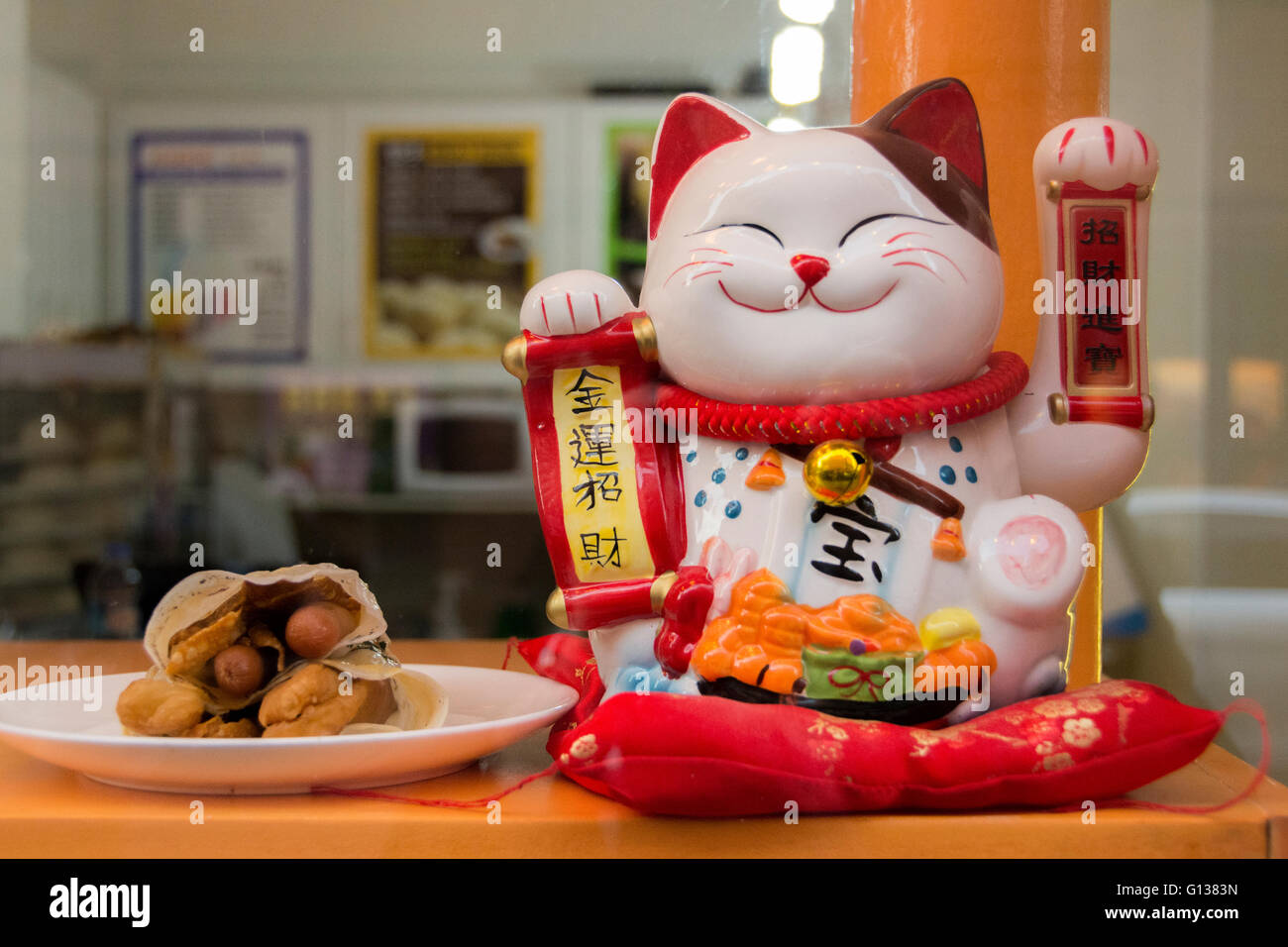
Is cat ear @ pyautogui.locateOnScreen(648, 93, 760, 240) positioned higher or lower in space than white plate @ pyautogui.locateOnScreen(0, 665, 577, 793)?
higher

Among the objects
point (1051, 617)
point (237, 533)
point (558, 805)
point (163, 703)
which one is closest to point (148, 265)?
point (237, 533)

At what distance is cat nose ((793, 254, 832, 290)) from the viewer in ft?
2.06

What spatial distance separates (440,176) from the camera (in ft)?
3.13

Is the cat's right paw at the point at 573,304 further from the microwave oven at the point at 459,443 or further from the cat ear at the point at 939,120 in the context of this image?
the microwave oven at the point at 459,443

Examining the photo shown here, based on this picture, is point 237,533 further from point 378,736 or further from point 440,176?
point 378,736

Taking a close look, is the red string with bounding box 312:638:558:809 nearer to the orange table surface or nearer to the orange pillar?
the orange table surface

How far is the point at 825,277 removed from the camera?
63cm

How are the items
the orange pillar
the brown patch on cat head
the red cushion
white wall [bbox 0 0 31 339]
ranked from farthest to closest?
white wall [bbox 0 0 31 339] → the orange pillar → the brown patch on cat head → the red cushion

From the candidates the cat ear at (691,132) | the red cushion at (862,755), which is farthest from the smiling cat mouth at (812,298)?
the red cushion at (862,755)

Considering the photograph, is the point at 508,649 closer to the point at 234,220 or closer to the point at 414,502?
the point at 414,502

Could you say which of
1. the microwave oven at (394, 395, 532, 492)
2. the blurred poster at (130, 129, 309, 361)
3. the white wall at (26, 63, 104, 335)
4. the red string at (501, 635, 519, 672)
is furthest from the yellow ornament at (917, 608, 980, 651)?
the white wall at (26, 63, 104, 335)

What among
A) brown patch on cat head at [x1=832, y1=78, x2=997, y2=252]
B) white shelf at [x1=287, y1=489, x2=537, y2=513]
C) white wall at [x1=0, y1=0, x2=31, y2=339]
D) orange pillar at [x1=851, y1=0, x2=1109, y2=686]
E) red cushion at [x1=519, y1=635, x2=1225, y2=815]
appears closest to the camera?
red cushion at [x1=519, y1=635, x2=1225, y2=815]

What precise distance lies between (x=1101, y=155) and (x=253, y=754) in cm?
56

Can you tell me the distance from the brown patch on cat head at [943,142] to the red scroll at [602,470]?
176 mm
